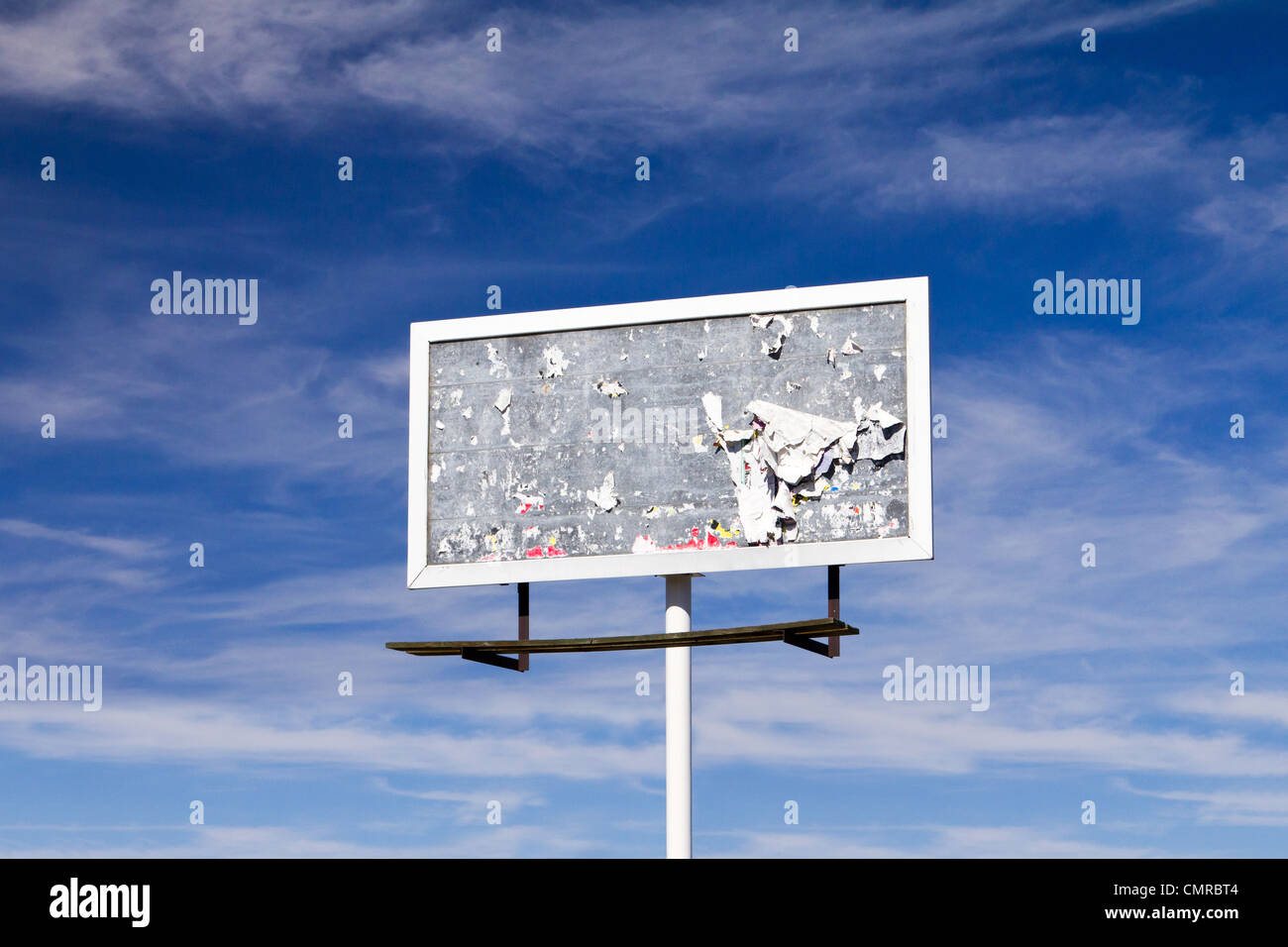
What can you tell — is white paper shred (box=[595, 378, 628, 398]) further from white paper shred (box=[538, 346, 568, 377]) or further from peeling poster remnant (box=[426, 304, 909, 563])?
white paper shred (box=[538, 346, 568, 377])

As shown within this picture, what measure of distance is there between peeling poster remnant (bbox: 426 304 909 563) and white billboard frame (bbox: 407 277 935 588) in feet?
0.29

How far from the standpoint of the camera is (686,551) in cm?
1445

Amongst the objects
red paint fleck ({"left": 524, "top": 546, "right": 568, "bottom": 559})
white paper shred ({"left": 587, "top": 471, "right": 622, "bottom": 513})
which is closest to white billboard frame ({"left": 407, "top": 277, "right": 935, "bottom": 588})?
red paint fleck ({"left": 524, "top": 546, "right": 568, "bottom": 559})

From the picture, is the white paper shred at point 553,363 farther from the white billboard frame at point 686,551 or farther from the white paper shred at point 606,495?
the white paper shred at point 606,495

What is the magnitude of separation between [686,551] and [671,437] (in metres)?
1.14

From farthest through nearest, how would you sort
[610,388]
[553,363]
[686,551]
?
[553,363], [610,388], [686,551]

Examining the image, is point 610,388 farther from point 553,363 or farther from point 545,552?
point 545,552


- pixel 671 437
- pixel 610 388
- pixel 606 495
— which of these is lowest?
pixel 606 495

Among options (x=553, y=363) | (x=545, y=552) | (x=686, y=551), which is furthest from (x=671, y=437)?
(x=545, y=552)

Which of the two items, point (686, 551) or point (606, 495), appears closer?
point (686, 551)

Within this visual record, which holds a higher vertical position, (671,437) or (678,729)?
(671,437)
